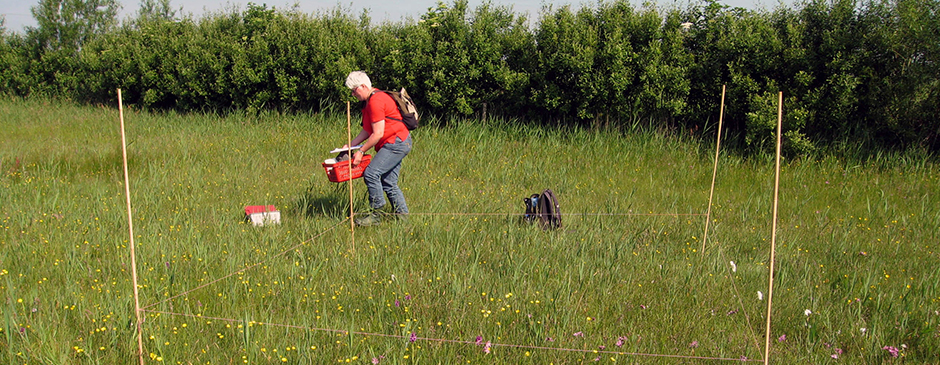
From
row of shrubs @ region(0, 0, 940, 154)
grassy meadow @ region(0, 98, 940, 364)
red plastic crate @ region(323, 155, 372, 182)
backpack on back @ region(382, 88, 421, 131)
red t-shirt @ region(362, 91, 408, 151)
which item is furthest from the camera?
row of shrubs @ region(0, 0, 940, 154)

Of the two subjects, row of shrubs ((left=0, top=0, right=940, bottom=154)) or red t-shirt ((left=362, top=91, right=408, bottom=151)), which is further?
row of shrubs ((left=0, top=0, right=940, bottom=154))

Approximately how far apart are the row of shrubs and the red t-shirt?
4435 millimetres

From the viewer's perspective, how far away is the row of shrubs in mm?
8164

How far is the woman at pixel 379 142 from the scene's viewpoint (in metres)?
5.46

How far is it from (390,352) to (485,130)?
21.3 ft

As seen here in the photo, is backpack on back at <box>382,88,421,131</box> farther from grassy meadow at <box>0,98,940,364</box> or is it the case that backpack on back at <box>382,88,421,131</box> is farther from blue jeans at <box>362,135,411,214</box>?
grassy meadow at <box>0,98,940,364</box>

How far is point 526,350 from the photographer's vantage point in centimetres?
362

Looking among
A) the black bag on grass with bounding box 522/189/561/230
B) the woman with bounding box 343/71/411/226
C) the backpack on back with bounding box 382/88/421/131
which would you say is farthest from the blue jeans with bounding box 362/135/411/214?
the black bag on grass with bounding box 522/189/561/230

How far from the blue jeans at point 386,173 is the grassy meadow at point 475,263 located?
252mm

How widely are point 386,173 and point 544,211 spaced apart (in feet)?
4.77

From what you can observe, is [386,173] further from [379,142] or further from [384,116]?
[384,116]

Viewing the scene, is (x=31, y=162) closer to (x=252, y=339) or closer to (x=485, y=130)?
(x=485, y=130)

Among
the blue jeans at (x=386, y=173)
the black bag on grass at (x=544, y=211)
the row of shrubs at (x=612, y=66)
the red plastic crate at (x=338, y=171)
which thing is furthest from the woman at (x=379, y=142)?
the row of shrubs at (x=612, y=66)

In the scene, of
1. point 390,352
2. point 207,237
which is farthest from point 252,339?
point 207,237
